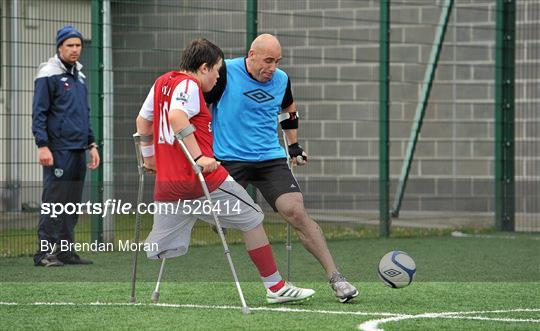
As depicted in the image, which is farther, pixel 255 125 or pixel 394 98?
pixel 394 98

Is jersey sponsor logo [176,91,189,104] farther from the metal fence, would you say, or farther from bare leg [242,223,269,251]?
the metal fence

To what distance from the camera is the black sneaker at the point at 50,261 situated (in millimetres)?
10648

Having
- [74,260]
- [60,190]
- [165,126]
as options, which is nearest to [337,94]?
[60,190]

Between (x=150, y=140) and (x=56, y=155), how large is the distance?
3453mm

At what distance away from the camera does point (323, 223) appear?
559 inches

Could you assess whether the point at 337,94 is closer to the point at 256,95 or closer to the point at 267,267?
the point at 256,95

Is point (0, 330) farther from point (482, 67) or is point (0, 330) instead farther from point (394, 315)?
point (482, 67)

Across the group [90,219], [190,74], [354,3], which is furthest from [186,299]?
[354,3]

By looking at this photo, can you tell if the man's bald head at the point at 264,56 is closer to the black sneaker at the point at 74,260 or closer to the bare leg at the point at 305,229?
the bare leg at the point at 305,229

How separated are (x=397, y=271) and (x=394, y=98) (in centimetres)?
797

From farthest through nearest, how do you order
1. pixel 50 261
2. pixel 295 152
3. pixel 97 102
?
1. pixel 97 102
2. pixel 50 261
3. pixel 295 152

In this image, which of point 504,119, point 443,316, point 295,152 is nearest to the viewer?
point 443,316

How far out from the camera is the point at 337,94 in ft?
51.3

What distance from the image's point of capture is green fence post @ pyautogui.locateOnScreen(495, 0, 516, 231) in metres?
15.4
